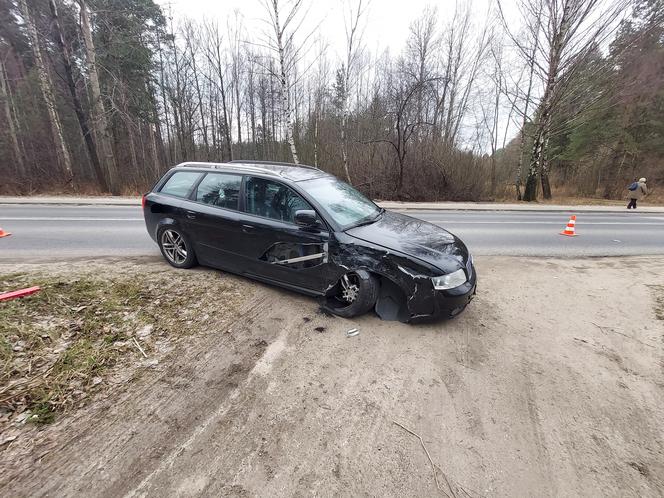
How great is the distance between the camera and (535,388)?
266 centimetres

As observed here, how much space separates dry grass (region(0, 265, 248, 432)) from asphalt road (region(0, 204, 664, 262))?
5.62 feet

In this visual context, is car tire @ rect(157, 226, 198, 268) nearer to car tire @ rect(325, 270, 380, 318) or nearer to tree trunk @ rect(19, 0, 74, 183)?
car tire @ rect(325, 270, 380, 318)

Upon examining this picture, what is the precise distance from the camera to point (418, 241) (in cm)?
362

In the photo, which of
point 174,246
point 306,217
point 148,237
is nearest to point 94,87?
point 148,237

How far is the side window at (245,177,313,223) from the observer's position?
3.86 metres

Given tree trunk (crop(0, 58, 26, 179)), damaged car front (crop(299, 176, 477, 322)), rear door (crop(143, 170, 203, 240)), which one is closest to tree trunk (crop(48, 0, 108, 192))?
tree trunk (crop(0, 58, 26, 179))

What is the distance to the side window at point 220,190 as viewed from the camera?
4.26 metres

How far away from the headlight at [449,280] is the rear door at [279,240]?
4.17ft

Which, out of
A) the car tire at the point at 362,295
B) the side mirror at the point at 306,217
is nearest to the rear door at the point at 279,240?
the side mirror at the point at 306,217

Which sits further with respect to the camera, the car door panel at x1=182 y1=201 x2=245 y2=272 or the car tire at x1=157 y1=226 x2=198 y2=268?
the car tire at x1=157 y1=226 x2=198 y2=268

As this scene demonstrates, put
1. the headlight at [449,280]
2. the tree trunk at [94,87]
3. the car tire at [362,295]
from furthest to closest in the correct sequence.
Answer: the tree trunk at [94,87], the car tire at [362,295], the headlight at [449,280]

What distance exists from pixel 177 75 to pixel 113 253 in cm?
2551

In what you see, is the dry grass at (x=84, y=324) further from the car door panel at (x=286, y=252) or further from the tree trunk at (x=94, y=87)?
the tree trunk at (x=94, y=87)

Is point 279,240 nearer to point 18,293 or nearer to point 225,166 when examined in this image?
point 225,166
